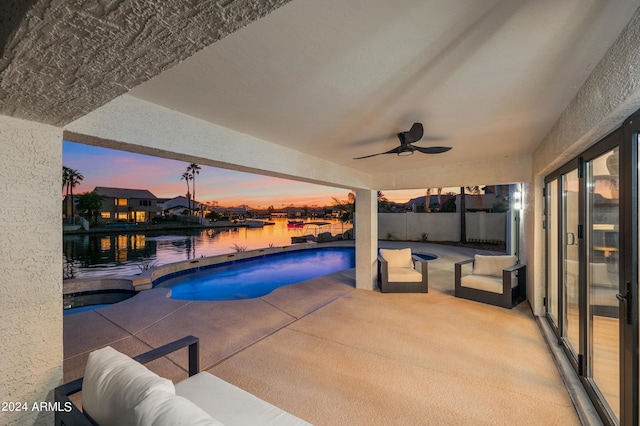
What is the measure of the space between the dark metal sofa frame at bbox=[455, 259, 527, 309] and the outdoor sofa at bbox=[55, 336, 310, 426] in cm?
429

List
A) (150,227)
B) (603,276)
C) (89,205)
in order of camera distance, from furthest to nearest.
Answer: (150,227) → (89,205) → (603,276)

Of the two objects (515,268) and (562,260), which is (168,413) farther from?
(515,268)

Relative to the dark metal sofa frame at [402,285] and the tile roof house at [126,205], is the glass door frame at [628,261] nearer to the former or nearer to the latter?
the dark metal sofa frame at [402,285]

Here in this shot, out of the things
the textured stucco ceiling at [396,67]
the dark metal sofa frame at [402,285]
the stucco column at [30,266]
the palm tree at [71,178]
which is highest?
the palm tree at [71,178]

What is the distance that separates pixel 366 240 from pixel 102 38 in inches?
207

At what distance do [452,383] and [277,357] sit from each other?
1756mm

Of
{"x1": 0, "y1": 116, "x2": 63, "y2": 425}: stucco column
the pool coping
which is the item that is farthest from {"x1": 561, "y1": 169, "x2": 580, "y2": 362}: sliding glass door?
the pool coping

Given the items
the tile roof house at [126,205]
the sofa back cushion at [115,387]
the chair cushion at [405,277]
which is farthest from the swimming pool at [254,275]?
the tile roof house at [126,205]

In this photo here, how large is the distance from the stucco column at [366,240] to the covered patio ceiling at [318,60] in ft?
9.96

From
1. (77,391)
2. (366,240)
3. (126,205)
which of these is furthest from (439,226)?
(126,205)

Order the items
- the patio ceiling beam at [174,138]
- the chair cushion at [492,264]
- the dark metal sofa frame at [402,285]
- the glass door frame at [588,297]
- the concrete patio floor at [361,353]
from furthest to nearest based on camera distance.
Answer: the dark metal sofa frame at [402,285]
the chair cushion at [492,264]
the concrete patio floor at [361,353]
the patio ceiling beam at [174,138]
the glass door frame at [588,297]

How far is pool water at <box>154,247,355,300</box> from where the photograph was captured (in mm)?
7957

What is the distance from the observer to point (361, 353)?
304 cm

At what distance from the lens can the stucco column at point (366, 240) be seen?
564 centimetres
